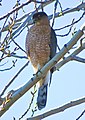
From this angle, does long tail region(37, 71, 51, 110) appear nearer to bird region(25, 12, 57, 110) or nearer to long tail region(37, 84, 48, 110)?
long tail region(37, 84, 48, 110)

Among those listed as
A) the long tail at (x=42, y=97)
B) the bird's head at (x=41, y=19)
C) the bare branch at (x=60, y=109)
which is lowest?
the long tail at (x=42, y=97)

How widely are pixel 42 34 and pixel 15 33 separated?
143cm

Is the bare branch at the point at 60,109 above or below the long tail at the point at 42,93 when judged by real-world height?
above

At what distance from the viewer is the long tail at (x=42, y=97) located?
3.87 metres

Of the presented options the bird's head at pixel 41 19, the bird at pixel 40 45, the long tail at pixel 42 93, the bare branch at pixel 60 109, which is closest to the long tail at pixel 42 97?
the long tail at pixel 42 93

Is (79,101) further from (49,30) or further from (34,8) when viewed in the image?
(49,30)

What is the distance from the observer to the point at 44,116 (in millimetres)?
2701

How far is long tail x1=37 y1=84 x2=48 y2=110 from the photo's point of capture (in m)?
3.87

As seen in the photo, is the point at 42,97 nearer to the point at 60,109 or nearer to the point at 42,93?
the point at 42,93

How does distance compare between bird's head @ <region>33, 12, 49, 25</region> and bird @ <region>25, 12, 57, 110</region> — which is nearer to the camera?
bird @ <region>25, 12, 57, 110</region>

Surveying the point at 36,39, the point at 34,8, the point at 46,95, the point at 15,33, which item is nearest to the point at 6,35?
the point at 15,33

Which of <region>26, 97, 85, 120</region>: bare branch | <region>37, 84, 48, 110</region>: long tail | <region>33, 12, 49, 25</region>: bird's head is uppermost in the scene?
<region>33, 12, 49, 25</region>: bird's head

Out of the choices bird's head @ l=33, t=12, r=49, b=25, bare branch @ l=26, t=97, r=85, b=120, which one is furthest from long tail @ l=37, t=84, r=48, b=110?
bird's head @ l=33, t=12, r=49, b=25

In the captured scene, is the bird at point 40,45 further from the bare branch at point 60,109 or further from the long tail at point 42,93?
the bare branch at point 60,109
